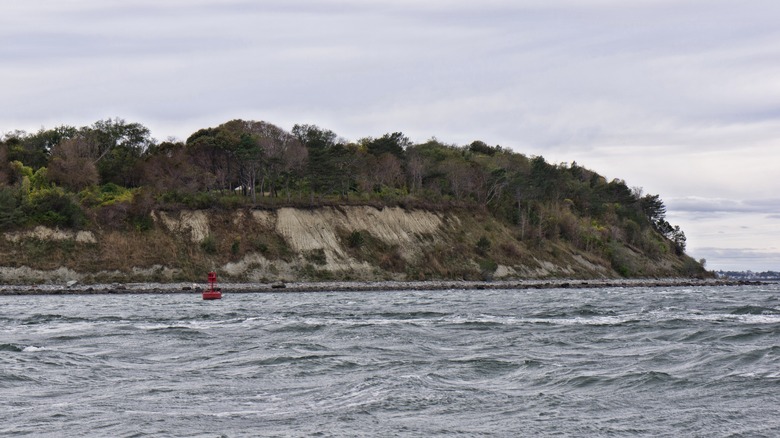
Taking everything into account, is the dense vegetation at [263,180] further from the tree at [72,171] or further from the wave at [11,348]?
the wave at [11,348]

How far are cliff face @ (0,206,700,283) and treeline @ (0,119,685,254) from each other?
2058mm

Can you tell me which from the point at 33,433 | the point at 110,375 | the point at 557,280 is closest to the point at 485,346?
the point at 110,375

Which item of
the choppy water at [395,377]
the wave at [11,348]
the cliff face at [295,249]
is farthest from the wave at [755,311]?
the cliff face at [295,249]

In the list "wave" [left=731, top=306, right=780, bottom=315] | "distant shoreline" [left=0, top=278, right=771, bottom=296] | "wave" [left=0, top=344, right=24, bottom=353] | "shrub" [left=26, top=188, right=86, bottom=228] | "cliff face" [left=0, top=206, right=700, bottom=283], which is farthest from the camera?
"shrub" [left=26, top=188, right=86, bottom=228]

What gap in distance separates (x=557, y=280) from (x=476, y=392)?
278 feet

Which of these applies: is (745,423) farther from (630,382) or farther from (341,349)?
(341,349)

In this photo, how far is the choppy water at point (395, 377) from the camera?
15609mm

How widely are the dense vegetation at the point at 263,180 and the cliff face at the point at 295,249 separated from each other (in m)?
1.88

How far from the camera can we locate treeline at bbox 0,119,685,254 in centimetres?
8938

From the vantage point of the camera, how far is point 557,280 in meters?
102

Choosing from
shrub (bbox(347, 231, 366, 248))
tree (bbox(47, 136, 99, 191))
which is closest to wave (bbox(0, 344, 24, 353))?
shrub (bbox(347, 231, 366, 248))

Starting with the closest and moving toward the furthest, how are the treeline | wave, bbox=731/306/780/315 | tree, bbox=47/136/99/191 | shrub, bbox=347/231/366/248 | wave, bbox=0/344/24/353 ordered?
1. wave, bbox=0/344/24/353
2. wave, bbox=731/306/780/315
3. the treeline
4. shrub, bbox=347/231/366/248
5. tree, bbox=47/136/99/191

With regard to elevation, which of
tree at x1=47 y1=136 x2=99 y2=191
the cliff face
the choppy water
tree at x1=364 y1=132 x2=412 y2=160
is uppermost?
tree at x1=364 y1=132 x2=412 y2=160

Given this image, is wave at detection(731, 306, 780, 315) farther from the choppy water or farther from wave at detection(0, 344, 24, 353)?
wave at detection(0, 344, 24, 353)
